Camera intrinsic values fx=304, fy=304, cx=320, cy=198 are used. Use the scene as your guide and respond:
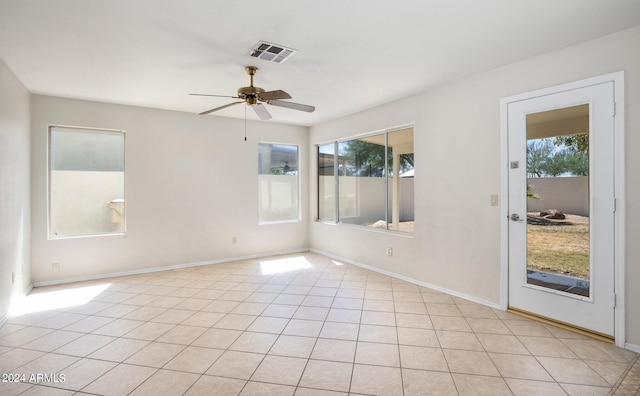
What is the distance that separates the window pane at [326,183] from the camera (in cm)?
568

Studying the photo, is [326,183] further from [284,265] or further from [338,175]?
[284,265]

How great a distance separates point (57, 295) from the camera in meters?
3.65

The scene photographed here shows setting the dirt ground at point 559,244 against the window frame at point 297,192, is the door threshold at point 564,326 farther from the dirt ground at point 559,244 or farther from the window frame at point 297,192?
the window frame at point 297,192

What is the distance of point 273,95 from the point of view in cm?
281

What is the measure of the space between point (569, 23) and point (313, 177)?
14.3 feet

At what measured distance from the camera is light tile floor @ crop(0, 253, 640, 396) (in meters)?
1.97

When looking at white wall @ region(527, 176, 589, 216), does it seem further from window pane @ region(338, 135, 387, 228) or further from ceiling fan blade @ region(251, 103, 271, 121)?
ceiling fan blade @ region(251, 103, 271, 121)

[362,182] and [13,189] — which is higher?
[362,182]

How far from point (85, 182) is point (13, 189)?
1.10m

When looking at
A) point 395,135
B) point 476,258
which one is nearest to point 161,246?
point 395,135

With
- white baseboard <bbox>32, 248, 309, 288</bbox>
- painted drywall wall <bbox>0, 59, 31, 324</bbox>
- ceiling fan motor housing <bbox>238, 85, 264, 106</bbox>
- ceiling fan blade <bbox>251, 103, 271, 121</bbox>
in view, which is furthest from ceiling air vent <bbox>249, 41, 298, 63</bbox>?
white baseboard <bbox>32, 248, 309, 288</bbox>

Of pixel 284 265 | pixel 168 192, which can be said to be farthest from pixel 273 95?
pixel 284 265

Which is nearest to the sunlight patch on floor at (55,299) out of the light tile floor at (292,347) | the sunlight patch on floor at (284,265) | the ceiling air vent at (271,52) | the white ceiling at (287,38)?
the light tile floor at (292,347)

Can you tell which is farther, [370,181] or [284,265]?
[284,265]
